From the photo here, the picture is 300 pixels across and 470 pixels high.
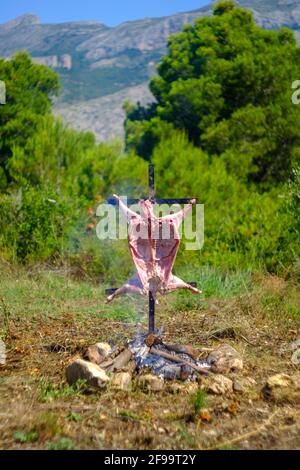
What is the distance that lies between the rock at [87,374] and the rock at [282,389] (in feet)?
3.19

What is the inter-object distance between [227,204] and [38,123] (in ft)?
23.3

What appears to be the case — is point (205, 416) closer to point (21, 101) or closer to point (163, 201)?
point (163, 201)

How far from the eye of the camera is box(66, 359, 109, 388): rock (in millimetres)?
3936

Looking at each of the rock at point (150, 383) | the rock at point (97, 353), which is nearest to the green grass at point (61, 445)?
the rock at point (150, 383)

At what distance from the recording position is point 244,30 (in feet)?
60.7

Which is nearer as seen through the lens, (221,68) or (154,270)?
(154,270)

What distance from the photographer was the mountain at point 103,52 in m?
68.7

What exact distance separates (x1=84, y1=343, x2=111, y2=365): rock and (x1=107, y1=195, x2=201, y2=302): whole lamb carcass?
34 centimetres

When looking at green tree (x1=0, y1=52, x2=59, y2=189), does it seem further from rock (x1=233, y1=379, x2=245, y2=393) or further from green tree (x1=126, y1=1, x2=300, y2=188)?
rock (x1=233, y1=379, x2=245, y2=393)

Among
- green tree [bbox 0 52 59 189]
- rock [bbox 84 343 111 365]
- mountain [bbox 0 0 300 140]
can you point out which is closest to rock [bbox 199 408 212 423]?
rock [bbox 84 343 111 365]

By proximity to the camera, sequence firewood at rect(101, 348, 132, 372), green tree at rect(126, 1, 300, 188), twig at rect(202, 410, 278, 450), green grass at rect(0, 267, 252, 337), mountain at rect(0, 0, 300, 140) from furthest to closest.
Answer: mountain at rect(0, 0, 300, 140), green tree at rect(126, 1, 300, 188), green grass at rect(0, 267, 252, 337), firewood at rect(101, 348, 132, 372), twig at rect(202, 410, 278, 450)
